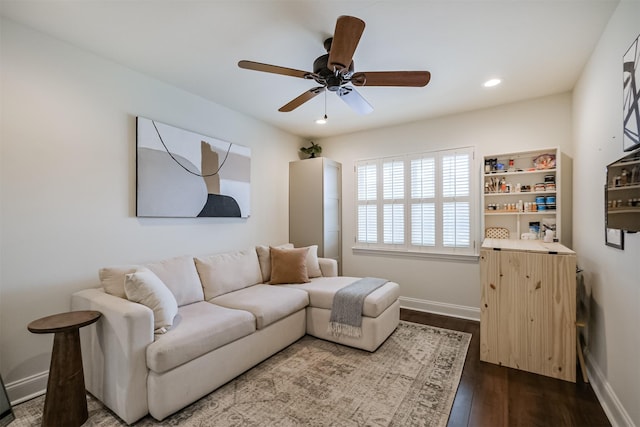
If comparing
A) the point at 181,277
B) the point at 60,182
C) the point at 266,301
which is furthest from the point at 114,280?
the point at 266,301

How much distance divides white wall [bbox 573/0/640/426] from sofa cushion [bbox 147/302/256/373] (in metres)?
2.48

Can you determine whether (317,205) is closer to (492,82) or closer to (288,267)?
(288,267)

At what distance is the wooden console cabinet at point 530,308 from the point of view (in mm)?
2307

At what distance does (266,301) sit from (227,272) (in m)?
0.65

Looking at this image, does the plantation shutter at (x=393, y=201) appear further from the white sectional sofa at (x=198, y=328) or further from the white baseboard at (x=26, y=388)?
the white baseboard at (x=26, y=388)

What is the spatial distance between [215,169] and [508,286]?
3.24 meters

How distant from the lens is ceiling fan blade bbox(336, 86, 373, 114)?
7.67 ft

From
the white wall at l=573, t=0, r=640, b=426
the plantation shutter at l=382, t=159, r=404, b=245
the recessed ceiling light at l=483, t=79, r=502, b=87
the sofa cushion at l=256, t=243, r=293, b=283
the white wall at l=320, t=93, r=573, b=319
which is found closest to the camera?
the white wall at l=573, t=0, r=640, b=426

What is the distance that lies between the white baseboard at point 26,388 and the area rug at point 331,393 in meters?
0.06


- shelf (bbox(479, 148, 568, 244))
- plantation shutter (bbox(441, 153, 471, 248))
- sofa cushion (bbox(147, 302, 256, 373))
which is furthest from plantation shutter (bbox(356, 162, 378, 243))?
sofa cushion (bbox(147, 302, 256, 373))

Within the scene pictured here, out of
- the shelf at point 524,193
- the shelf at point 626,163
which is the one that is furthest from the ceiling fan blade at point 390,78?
the shelf at point 524,193

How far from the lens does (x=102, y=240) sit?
8.24 feet

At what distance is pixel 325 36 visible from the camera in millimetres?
2178

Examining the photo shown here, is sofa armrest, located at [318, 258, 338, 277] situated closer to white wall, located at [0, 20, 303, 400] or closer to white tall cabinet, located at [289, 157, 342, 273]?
white tall cabinet, located at [289, 157, 342, 273]
